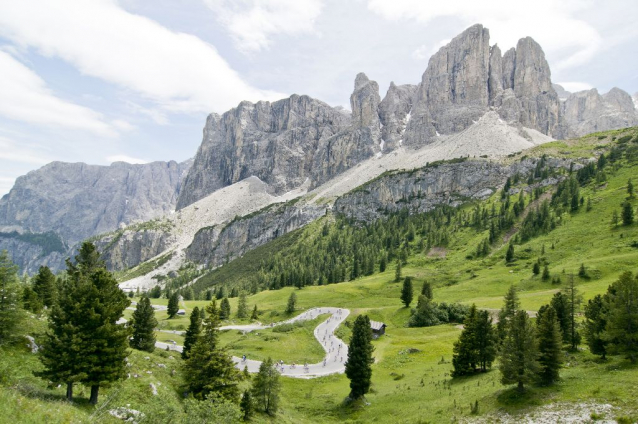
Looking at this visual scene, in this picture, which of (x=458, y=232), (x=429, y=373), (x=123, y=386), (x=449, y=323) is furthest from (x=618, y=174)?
(x=123, y=386)

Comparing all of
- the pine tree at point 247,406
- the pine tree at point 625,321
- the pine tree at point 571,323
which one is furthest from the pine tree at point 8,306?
the pine tree at point 571,323

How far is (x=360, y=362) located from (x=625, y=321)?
31222 mm

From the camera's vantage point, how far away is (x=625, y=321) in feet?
130

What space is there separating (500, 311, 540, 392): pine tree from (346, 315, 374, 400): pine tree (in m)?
18.3

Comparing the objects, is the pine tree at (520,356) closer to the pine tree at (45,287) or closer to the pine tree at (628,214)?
the pine tree at (45,287)

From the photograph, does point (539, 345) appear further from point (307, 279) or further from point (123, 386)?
point (307, 279)

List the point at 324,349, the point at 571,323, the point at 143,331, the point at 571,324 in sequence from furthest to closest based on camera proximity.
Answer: the point at 324,349, the point at 571,323, the point at 571,324, the point at 143,331

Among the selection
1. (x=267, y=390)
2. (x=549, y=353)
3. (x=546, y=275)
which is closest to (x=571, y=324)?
(x=549, y=353)

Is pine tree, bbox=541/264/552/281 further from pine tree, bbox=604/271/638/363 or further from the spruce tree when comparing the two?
pine tree, bbox=604/271/638/363

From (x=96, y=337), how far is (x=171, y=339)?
50.5 metres

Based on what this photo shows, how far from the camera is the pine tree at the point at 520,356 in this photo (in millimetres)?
36812

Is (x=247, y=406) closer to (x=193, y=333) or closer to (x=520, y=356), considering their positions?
(x=193, y=333)

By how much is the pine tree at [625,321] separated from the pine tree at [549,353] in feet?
21.5

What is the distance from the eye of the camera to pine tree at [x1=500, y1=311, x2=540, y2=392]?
36812mm
